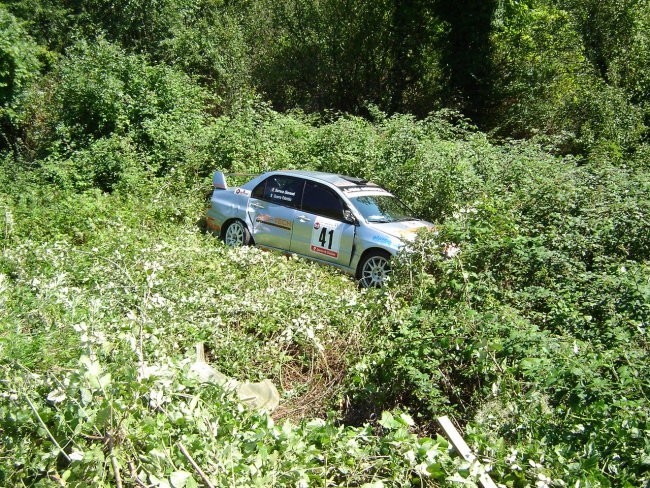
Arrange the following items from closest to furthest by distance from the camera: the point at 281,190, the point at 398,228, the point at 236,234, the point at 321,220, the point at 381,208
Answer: the point at 398,228
the point at 321,220
the point at 381,208
the point at 281,190
the point at 236,234

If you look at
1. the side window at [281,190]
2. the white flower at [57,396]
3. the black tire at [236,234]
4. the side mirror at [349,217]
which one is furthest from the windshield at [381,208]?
the white flower at [57,396]

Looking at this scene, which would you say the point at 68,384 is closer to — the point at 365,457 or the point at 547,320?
the point at 365,457

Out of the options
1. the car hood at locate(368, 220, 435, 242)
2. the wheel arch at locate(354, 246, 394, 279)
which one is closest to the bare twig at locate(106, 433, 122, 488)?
the wheel arch at locate(354, 246, 394, 279)

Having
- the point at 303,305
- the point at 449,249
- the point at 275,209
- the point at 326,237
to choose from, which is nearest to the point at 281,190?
the point at 275,209

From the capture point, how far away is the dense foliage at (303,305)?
13.0ft

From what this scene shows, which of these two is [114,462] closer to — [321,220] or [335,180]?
[321,220]

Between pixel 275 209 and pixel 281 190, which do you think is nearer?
pixel 275 209

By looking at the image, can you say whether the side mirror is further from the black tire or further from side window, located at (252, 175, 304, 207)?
the black tire

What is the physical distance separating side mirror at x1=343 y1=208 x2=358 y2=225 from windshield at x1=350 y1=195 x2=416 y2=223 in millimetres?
138

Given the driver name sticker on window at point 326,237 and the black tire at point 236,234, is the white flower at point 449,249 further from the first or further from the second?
the black tire at point 236,234

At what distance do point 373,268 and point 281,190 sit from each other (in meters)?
2.30

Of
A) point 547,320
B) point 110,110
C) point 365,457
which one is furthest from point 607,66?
point 365,457

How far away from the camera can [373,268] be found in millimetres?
9398

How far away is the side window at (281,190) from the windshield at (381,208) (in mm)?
1022
